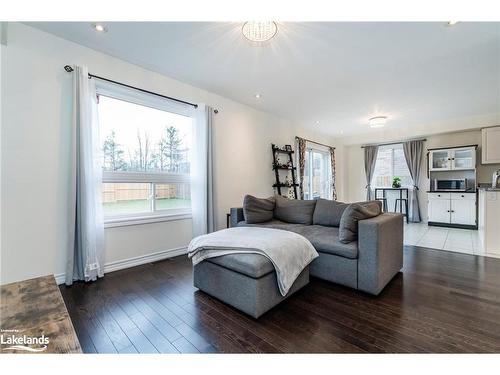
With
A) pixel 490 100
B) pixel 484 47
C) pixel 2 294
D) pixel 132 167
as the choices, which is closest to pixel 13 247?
pixel 2 294

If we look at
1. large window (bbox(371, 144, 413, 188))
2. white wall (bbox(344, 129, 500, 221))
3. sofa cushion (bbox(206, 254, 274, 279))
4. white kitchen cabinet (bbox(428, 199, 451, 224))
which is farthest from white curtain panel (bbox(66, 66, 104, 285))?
large window (bbox(371, 144, 413, 188))

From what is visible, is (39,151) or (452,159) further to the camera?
(452,159)

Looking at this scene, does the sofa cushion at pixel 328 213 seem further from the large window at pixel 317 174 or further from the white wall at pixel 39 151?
the large window at pixel 317 174

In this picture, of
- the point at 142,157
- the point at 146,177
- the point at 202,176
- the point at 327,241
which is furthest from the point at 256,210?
the point at 142,157

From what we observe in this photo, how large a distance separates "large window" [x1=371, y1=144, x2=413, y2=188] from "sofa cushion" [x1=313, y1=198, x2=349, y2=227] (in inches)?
178

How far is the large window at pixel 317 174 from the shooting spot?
20.7ft

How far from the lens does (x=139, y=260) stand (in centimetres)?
298

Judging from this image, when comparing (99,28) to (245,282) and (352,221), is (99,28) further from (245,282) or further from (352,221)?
(352,221)

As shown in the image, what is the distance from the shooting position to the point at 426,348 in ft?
4.67

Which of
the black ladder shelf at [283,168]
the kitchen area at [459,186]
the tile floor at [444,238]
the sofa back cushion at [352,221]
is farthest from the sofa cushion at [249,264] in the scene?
the kitchen area at [459,186]

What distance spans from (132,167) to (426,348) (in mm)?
3360

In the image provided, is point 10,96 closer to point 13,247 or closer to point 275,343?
point 13,247

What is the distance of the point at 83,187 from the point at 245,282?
1.98 metres
